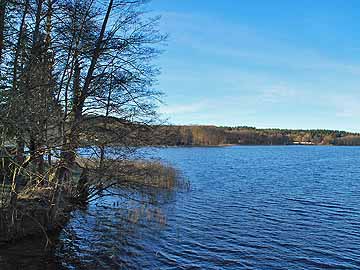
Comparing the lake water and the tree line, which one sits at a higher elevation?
the tree line

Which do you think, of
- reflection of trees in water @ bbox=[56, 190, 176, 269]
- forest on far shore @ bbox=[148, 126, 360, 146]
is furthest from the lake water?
forest on far shore @ bbox=[148, 126, 360, 146]

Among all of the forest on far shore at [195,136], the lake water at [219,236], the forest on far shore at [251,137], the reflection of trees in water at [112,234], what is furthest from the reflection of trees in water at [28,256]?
the forest on far shore at [251,137]

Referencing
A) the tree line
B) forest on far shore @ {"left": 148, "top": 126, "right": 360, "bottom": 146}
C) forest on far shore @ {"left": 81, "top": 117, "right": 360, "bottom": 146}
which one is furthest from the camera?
forest on far shore @ {"left": 148, "top": 126, "right": 360, "bottom": 146}

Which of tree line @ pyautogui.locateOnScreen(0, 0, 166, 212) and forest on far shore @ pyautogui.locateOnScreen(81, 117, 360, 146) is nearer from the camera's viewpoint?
tree line @ pyautogui.locateOnScreen(0, 0, 166, 212)

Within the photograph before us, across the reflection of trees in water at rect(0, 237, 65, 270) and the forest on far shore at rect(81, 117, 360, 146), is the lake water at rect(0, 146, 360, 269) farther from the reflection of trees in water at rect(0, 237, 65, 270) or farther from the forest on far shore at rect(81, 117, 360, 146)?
the forest on far shore at rect(81, 117, 360, 146)

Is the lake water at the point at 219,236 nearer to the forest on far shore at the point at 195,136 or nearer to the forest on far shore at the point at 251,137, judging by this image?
the forest on far shore at the point at 195,136

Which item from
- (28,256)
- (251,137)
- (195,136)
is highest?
(251,137)

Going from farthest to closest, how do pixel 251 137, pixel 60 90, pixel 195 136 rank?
1. pixel 251 137
2. pixel 195 136
3. pixel 60 90

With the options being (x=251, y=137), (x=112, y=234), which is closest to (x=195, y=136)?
(x=251, y=137)

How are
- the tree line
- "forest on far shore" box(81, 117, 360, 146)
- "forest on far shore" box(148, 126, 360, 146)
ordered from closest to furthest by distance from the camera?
the tree line
"forest on far shore" box(81, 117, 360, 146)
"forest on far shore" box(148, 126, 360, 146)

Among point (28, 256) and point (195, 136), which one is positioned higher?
point (195, 136)

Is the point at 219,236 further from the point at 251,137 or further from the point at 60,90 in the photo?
the point at 251,137

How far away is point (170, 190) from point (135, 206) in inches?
252

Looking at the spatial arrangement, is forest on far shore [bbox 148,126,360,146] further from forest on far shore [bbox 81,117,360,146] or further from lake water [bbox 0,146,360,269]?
lake water [bbox 0,146,360,269]
